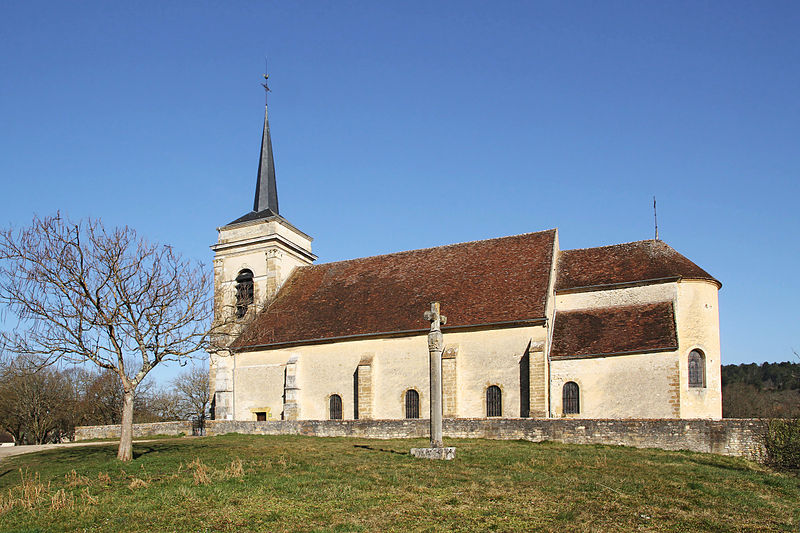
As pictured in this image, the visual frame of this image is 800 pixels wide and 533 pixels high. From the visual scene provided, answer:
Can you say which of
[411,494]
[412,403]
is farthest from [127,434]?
[412,403]

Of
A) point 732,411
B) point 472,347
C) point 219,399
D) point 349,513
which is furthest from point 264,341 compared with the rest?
point 732,411

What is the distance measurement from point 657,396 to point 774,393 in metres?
49.1

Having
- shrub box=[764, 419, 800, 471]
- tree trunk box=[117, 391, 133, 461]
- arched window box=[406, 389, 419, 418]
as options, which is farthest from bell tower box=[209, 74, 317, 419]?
shrub box=[764, 419, 800, 471]

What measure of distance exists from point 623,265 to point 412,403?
9.74 metres

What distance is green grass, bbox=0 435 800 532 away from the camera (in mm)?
8914

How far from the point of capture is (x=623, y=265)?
25797 millimetres

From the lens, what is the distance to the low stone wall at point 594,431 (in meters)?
17.2

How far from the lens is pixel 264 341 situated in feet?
95.1

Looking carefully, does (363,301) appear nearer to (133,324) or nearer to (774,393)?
(133,324)

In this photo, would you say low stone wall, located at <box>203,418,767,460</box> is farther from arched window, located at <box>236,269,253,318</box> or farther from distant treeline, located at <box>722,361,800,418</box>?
distant treeline, located at <box>722,361,800,418</box>

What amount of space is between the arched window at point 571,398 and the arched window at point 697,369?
12.6 ft

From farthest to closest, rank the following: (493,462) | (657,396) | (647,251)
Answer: (647,251), (657,396), (493,462)

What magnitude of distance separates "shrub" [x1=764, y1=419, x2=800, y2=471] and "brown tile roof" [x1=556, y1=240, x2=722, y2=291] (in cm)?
824

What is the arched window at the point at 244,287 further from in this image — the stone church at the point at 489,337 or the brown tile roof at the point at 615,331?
the brown tile roof at the point at 615,331
